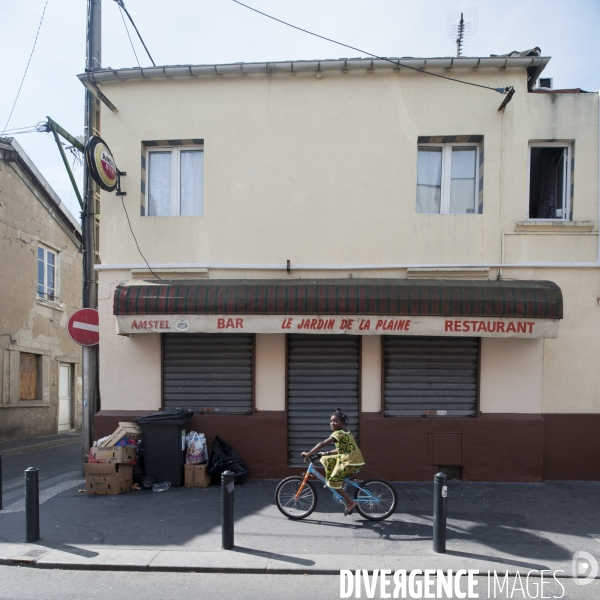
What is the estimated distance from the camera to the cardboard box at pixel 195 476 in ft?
25.3

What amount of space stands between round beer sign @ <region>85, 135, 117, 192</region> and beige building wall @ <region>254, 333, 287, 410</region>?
3.68 metres

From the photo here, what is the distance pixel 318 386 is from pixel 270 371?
0.88 metres

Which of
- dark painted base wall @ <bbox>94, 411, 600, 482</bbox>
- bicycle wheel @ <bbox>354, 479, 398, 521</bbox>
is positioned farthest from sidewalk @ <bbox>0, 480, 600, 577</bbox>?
dark painted base wall @ <bbox>94, 411, 600, 482</bbox>

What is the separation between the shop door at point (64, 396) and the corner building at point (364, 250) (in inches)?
407

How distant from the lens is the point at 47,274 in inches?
656

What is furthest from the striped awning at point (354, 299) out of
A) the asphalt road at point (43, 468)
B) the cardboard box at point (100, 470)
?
the asphalt road at point (43, 468)

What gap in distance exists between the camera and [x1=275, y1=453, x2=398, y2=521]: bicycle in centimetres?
619

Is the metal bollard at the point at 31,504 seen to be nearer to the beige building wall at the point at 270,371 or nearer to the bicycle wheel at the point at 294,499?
the bicycle wheel at the point at 294,499

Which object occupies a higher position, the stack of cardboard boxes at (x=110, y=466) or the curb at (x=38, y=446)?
the stack of cardboard boxes at (x=110, y=466)

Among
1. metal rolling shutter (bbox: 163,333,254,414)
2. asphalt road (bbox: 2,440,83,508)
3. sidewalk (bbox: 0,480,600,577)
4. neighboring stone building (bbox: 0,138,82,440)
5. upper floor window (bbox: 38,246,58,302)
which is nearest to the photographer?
sidewalk (bbox: 0,480,600,577)

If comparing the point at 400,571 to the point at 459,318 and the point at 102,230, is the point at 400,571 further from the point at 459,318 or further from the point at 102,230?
the point at 102,230

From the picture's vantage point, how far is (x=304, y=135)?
8.58m

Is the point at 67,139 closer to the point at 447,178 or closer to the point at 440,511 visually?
the point at 447,178

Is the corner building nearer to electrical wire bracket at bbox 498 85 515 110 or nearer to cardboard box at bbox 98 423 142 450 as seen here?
electrical wire bracket at bbox 498 85 515 110
